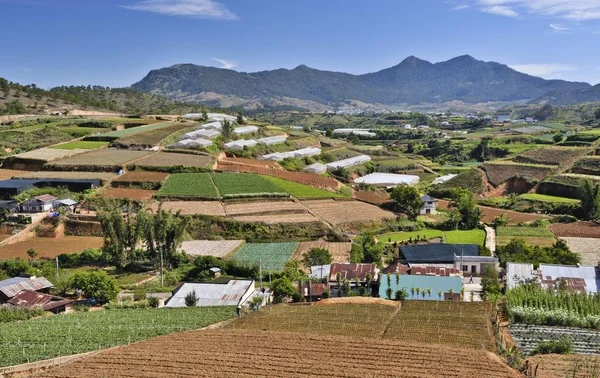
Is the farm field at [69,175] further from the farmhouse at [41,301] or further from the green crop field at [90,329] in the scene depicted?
the green crop field at [90,329]

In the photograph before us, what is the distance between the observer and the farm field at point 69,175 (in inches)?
2130

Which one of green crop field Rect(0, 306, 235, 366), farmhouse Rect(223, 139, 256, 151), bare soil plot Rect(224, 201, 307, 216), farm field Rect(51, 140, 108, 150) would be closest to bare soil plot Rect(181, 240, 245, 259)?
bare soil plot Rect(224, 201, 307, 216)

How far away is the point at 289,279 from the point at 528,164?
54.8 meters

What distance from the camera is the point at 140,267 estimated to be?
39000 millimetres

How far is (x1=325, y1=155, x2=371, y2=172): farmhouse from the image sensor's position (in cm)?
7800

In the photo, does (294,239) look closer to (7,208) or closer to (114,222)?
(114,222)

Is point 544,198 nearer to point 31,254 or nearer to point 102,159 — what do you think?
point 102,159

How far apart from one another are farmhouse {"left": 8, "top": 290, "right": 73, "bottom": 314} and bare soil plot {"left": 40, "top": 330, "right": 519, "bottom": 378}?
Result: 425 inches

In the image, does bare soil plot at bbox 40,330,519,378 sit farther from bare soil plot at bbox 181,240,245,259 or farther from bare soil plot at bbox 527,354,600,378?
bare soil plot at bbox 181,240,245,259

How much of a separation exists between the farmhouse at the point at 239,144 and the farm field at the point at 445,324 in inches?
1986

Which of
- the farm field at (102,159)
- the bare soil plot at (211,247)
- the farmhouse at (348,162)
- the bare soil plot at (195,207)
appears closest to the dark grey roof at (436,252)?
the bare soil plot at (211,247)

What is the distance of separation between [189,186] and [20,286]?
73.7ft

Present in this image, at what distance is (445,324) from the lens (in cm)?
2323

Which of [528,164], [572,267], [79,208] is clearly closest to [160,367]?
[572,267]
